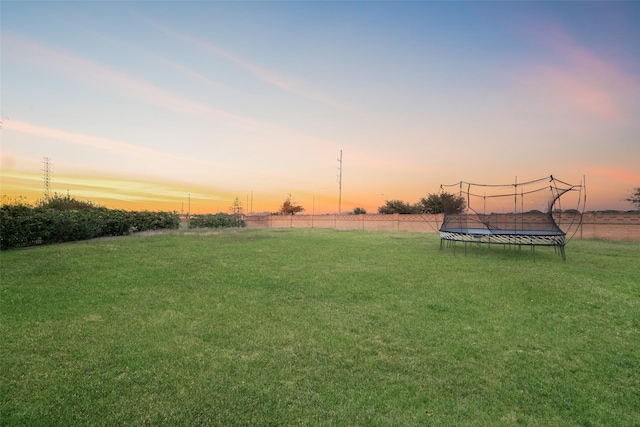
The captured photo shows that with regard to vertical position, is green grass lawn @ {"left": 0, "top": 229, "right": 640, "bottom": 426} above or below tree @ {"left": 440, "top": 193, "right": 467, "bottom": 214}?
below

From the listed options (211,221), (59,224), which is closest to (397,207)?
(211,221)

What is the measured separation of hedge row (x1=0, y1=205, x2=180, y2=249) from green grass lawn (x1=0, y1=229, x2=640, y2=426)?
4192 millimetres

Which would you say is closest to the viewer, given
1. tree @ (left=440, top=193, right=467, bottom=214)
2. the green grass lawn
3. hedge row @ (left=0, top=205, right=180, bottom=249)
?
Answer: the green grass lawn

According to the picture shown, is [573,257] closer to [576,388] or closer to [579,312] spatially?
[579,312]

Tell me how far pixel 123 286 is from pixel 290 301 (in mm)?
3382

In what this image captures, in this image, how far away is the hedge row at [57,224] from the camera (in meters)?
11.3

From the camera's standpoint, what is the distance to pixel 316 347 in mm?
4023

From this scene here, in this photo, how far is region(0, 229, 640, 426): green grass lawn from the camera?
2816mm

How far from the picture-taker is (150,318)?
4.98 meters

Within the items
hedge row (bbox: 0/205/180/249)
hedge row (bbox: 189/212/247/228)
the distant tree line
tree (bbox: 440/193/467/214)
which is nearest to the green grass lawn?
hedge row (bbox: 0/205/180/249)

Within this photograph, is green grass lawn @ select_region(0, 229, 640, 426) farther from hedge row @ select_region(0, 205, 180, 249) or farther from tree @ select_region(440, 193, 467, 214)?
tree @ select_region(440, 193, 467, 214)

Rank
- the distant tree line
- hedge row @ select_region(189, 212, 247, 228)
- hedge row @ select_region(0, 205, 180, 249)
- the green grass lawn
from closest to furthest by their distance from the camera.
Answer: the green grass lawn, hedge row @ select_region(0, 205, 180, 249), hedge row @ select_region(189, 212, 247, 228), the distant tree line

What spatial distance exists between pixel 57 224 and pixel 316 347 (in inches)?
519

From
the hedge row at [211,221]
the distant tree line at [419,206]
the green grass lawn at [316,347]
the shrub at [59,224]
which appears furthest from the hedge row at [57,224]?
the distant tree line at [419,206]
